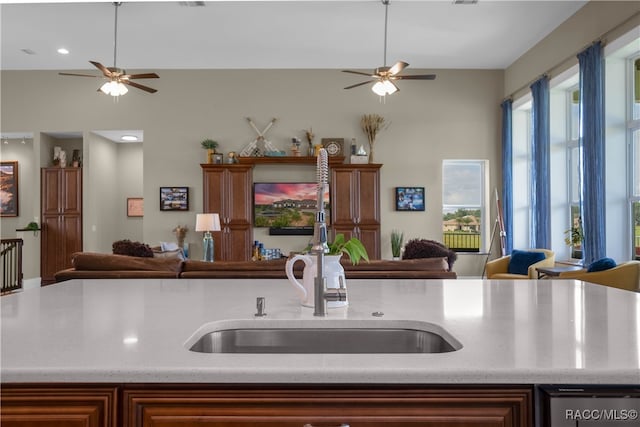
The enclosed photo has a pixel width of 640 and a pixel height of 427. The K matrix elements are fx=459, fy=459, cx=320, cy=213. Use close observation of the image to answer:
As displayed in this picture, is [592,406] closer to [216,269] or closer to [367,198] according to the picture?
[216,269]

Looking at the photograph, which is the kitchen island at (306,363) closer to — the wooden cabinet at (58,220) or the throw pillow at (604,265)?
the throw pillow at (604,265)

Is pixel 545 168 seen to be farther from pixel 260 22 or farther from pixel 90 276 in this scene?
pixel 90 276

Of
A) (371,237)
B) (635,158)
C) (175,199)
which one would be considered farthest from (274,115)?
(635,158)

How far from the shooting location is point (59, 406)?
35.7 inches

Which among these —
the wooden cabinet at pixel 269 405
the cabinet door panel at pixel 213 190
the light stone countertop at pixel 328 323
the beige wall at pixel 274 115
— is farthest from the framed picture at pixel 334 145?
the wooden cabinet at pixel 269 405

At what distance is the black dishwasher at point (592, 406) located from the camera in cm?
86

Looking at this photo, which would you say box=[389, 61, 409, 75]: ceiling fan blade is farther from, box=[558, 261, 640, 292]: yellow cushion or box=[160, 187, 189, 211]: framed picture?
box=[160, 187, 189, 211]: framed picture

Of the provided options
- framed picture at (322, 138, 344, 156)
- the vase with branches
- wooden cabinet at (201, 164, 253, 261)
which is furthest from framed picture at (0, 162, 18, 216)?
the vase with branches

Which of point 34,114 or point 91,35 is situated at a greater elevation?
point 91,35

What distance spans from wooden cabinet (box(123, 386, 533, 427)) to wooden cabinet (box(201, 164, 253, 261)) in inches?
273

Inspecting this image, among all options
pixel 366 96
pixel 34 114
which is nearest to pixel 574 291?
pixel 366 96

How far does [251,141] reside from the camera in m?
8.05

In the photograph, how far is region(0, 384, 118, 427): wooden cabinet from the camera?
35.4 inches

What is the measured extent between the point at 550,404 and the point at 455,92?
7880mm
